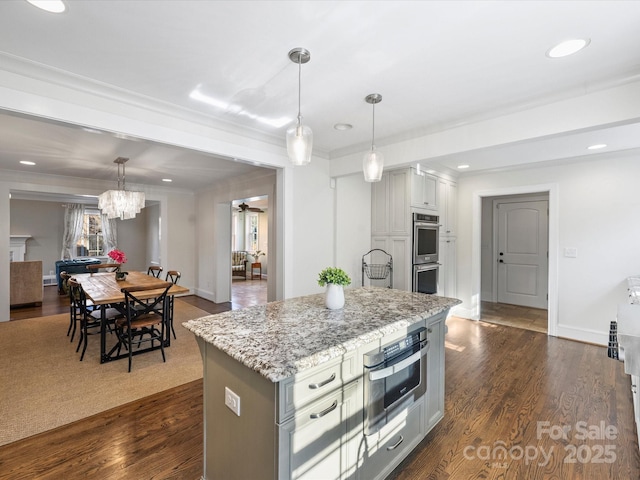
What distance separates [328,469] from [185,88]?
2685mm

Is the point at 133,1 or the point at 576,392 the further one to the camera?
the point at 576,392

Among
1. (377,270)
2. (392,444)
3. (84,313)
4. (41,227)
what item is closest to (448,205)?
(377,270)

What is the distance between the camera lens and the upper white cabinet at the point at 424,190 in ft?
13.9

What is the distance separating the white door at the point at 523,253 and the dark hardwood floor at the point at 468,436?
3022 millimetres

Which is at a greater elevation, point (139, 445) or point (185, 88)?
point (185, 88)

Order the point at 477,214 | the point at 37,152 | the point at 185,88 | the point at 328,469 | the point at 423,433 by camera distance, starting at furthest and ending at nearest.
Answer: the point at 477,214
the point at 37,152
the point at 185,88
the point at 423,433
the point at 328,469

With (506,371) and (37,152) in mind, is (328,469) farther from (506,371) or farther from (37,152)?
(37,152)

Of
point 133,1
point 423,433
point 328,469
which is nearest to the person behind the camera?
point 328,469

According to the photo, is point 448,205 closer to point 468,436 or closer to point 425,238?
point 425,238

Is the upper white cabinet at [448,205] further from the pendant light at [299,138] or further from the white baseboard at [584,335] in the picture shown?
the pendant light at [299,138]

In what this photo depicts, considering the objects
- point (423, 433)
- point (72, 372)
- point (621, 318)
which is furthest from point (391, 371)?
point (72, 372)

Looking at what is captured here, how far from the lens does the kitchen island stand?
1178mm

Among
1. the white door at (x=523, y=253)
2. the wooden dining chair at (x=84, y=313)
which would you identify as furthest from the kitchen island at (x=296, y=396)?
the white door at (x=523, y=253)

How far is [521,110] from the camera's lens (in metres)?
2.54
